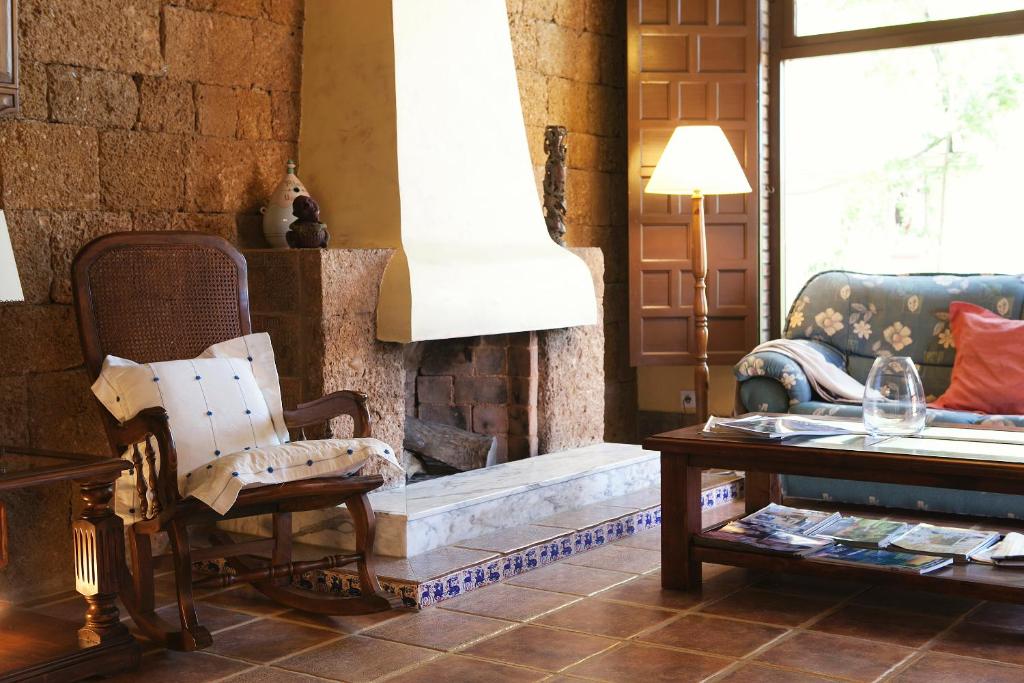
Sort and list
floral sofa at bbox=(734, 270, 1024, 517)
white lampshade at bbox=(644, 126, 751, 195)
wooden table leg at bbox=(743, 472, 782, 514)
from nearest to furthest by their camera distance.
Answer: wooden table leg at bbox=(743, 472, 782, 514) → floral sofa at bbox=(734, 270, 1024, 517) → white lampshade at bbox=(644, 126, 751, 195)

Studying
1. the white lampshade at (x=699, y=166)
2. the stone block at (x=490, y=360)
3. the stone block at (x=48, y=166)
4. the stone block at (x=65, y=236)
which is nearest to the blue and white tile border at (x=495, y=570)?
the stone block at (x=490, y=360)

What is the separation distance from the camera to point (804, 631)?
308 cm

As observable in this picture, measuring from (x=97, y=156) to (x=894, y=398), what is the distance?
2486mm

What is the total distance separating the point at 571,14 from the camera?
18.6 ft

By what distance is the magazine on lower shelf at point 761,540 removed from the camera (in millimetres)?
3348

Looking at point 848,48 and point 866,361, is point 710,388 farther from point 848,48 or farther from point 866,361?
point 848,48

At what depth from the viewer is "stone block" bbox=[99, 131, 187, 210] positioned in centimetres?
370

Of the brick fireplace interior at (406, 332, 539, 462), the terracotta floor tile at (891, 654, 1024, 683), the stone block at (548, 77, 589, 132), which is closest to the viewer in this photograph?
the terracotta floor tile at (891, 654, 1024, 683)

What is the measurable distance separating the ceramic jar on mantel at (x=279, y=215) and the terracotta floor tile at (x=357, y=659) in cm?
154

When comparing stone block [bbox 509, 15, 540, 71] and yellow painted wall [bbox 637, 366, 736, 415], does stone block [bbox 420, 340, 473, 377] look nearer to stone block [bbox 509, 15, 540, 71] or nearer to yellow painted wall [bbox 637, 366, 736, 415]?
stone block [bbox 509, 15, 540, 71]

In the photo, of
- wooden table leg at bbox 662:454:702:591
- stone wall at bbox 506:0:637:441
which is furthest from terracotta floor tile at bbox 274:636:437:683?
stone wall at bbox 506:0:637:441

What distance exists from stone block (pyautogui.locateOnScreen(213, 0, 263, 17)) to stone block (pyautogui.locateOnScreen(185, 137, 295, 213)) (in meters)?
0.44

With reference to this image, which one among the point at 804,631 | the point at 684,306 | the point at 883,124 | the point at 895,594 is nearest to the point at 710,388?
the point at 684,306

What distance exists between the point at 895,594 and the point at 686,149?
7.71 ft
